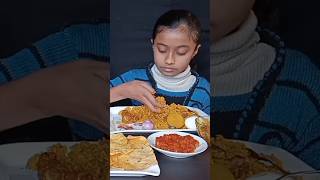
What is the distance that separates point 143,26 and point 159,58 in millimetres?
139

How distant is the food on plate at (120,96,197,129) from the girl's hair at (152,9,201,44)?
0.27 metres

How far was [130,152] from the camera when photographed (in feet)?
7.75

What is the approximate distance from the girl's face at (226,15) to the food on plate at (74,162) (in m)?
0.61

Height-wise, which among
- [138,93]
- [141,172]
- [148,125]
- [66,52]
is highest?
[66,52]

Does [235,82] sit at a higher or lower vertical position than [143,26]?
lower

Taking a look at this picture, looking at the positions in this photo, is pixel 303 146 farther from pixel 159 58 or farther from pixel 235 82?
pixel 159 58

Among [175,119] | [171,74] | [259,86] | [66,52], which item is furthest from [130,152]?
[259,86]

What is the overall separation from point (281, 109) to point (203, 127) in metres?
0.32

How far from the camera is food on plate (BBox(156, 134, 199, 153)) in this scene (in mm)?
2359

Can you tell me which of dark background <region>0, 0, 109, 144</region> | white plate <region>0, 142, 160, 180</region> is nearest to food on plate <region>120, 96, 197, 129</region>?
white plate <region>0, 142, 160, 180</region>

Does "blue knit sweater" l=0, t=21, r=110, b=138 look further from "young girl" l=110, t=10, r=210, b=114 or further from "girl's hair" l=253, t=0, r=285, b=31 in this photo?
"girl's hair" l=253, t=0, r=285, b=31

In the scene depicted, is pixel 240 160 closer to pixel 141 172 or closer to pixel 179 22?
pixel 141 172

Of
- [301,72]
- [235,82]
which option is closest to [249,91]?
[235,82]

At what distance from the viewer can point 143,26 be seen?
2.29m
